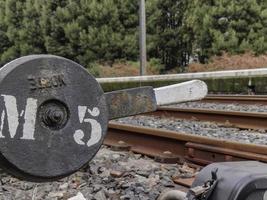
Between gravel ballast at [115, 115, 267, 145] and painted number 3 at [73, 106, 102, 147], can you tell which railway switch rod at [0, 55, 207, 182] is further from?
gravel ballast at [115, 115, 267, 145]

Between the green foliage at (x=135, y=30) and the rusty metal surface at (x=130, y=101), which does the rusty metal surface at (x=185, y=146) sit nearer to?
the rusty metal surface at (x=130, y=101)

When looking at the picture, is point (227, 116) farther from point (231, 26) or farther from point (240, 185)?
point (231, 26)

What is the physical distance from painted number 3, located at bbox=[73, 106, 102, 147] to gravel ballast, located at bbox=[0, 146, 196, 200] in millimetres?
1154

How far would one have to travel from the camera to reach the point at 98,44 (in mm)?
29562

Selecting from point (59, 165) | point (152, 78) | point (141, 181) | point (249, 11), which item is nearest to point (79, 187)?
point (141, 181)

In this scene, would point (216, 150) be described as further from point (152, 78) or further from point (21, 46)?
point (21, 46)

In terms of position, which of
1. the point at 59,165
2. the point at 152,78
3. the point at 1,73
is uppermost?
the point at 1,73

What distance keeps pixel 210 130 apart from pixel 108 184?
296 cm

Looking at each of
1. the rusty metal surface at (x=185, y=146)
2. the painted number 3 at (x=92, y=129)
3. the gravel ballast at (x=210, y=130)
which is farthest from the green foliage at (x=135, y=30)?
the painted number 3 at (x=92, y=129)

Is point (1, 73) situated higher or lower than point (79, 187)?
higher

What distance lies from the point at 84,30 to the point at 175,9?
5.45 m

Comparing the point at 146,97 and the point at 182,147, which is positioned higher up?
the point at 146,97

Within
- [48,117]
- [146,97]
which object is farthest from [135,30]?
[48,117]

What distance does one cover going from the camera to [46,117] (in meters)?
1.99
